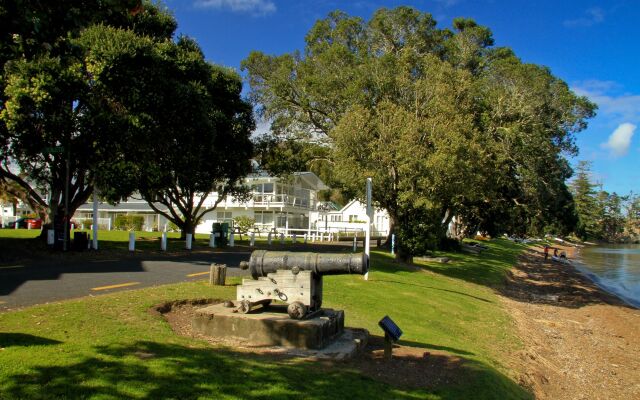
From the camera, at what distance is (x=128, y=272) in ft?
47.5

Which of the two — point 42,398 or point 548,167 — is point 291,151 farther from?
point 42,398

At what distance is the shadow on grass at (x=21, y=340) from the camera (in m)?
6.31

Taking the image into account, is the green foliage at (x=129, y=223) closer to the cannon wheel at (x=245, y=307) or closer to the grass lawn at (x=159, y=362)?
the grass lawn at (x=159, y=362)

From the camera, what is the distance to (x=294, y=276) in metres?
8.43

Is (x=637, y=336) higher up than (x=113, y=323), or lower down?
lower down

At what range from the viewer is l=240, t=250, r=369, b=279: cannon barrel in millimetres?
8164

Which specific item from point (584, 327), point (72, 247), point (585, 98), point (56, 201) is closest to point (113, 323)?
point (72, 247)

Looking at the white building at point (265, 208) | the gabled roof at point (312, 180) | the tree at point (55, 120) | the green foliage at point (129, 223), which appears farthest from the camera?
the gabled roof at point (312, 180)

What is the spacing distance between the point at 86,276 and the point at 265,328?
7226mm

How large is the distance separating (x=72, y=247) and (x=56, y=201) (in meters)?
2.76

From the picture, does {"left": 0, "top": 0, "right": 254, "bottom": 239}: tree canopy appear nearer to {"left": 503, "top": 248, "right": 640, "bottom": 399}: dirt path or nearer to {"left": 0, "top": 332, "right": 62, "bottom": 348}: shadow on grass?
{"left": 0, "top": 332, "right": 62, "bottom": 348}: shadow on grass

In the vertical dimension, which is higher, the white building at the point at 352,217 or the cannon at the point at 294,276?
the white building at the point at 352,217

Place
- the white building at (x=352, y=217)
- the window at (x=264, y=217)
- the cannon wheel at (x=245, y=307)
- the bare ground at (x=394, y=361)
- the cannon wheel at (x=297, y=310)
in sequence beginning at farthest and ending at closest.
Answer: the white building at (x=352, y=217) → the window at (x=264, y=217) → the cannon wheel at (x=245, y=307) → the cannon wheel at (x=297, y=310) → the bare ground at (x=394, y=361)

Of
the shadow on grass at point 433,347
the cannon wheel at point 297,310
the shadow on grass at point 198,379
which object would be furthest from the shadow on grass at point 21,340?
the shadow on grass at point 433,347
